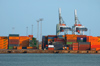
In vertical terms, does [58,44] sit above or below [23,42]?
below

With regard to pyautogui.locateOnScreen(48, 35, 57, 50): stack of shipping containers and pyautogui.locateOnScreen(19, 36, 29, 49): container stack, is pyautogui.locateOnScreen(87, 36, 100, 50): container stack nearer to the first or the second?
pyautogui.locateOnScreen(48, 35, 57, 50): stack of shipping containers

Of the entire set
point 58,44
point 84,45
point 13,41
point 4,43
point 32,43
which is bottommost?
point 84,45

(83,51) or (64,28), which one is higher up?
(64,28)

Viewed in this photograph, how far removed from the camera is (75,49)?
13788 cm

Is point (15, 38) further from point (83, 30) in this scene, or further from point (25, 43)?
point (83, 30)
